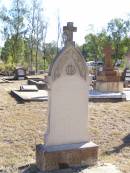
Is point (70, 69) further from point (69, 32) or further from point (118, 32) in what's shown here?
point (118, 32)

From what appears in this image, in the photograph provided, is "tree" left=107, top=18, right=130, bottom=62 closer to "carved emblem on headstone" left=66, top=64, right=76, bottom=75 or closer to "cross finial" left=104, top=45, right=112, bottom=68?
"cross finial" left=104, top=45, right=112, bottom=68

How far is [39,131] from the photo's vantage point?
778 cm

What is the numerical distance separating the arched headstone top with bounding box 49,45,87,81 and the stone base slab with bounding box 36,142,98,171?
103 centimetres

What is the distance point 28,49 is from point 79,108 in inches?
1594

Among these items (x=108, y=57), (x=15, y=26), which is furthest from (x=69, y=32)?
(x=15, y=26)

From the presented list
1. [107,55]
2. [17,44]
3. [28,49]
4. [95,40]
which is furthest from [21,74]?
[95,40]

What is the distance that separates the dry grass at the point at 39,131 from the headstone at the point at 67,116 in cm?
53

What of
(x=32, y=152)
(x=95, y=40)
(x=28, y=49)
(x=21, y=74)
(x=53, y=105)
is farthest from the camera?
(x=95, y=40)

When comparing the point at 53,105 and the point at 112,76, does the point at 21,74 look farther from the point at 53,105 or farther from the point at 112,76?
the point at 53,105

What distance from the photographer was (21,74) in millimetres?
26062

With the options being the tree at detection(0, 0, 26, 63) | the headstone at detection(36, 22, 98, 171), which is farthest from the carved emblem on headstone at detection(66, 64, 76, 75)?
the tree at detection(0, 0, 26, 63)

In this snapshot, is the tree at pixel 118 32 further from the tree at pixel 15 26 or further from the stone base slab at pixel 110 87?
the stone base slab at pixel 110 87

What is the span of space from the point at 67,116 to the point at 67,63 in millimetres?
792

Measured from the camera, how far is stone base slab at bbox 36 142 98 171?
5.31 meters
